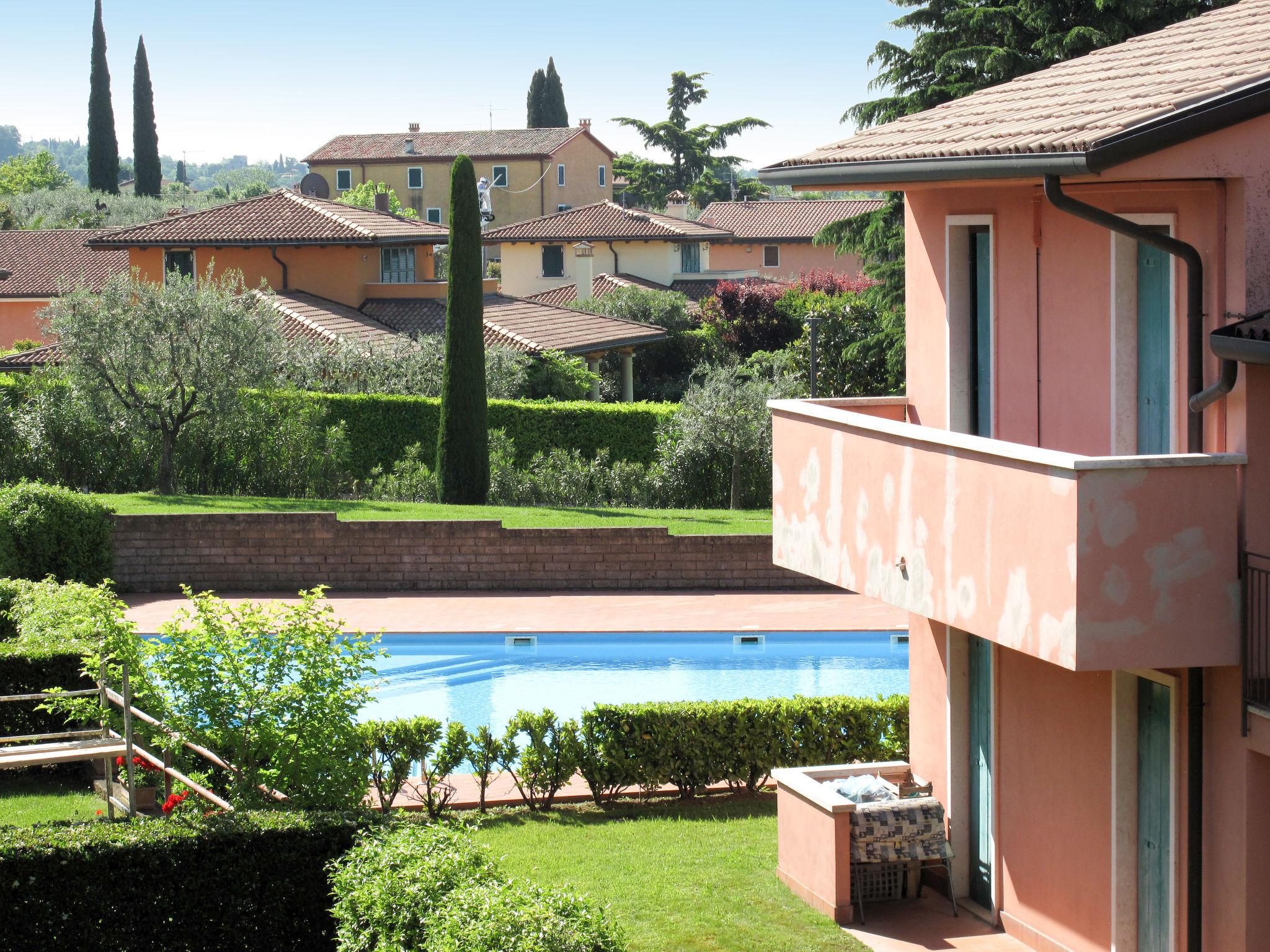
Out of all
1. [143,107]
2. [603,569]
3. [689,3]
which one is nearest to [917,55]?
[603,569]

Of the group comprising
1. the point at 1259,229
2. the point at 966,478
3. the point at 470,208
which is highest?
the point at 470,208

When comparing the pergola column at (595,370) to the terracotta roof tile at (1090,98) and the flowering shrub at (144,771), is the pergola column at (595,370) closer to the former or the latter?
the terracotta roof tile at (1090,98)

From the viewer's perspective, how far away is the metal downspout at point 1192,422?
802 centimetres

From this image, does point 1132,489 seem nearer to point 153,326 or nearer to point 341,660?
point 341,660

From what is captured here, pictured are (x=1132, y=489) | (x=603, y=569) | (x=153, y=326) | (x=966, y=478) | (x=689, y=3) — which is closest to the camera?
(x=1132, y=489)

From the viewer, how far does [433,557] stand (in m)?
24.3

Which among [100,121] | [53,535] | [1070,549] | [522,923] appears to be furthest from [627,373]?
[100,121]

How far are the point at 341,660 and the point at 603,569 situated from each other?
14.3 meters

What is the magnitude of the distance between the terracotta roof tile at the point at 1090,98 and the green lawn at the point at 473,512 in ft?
44.0

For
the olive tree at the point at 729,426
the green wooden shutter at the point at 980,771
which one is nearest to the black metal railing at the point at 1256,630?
the green wooden shutter at the point at 980,771

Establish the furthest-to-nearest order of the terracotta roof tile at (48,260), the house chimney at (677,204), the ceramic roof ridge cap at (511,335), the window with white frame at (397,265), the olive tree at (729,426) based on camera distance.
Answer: the house chimney at (677,204), the terracotta roof tile at (48,260), the window with white frame at (397,265), the ceramic roof ridge cap at (511,335), the olive tree at (729,426)

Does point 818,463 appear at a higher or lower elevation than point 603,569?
higher

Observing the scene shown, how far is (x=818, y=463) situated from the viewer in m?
10.7

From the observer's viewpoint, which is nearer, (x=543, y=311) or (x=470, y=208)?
→ (x=470, y=208)
